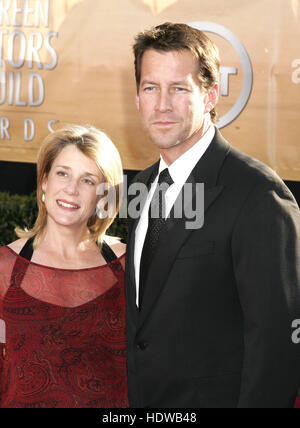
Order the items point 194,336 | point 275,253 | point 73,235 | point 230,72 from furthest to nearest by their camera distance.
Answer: point 230,72 → point 73,235 → point 194,336 → point 275,253

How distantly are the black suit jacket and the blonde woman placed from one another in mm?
339

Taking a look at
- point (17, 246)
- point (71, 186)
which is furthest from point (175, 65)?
point (17, 246)

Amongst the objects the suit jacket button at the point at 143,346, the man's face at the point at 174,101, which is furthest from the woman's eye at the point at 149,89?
the suit jacket button at the point at 143,346

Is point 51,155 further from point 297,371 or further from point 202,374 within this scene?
point 297,371

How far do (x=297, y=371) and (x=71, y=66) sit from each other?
4.38 meters

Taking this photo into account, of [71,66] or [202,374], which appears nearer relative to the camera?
[202,374]

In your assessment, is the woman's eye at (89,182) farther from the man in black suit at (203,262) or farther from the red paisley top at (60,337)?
the red paisley top at (60,337)

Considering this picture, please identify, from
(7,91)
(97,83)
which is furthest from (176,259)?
(7,91)

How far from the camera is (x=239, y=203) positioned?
2.25 m

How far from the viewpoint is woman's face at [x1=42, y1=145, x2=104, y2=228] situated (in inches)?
115

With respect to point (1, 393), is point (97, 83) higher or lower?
higher

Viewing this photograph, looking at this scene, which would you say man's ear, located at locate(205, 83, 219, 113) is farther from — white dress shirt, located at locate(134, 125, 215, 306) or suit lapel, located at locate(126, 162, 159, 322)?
suit lapel, located at locate(126, 162, 159, 322)

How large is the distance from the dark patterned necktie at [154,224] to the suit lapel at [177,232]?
0.07 meters

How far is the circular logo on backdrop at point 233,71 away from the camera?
519 centimetres
